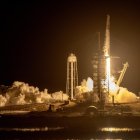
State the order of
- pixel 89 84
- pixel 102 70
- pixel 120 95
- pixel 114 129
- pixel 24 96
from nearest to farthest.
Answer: pixel 114 129 → pixel 102 70 → pixel 120 95 → pixel 24 96 → pixel 89 84

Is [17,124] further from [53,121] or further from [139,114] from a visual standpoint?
[139,114]

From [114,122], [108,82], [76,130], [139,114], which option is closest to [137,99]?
[108,82]

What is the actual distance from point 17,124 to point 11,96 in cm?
2670

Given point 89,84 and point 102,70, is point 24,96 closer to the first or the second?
point 89,84

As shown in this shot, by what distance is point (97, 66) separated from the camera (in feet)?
278

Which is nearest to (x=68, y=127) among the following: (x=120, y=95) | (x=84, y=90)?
(x=120, y=95)

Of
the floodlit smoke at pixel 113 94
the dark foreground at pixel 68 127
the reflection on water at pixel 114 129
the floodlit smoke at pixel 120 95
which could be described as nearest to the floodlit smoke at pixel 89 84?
the floodlit smoke at pixel 113 94

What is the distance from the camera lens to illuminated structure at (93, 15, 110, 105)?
83812 millimetres

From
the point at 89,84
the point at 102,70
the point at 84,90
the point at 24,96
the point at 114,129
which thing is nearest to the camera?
the point at 114,129

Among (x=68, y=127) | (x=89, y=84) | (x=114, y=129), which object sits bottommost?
(x=114, y=129)

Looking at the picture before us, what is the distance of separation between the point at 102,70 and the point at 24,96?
12529 millimetres

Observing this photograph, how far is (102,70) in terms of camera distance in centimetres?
8669

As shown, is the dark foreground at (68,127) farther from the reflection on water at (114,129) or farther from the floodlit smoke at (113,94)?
the floodlit smoke at (113,94)

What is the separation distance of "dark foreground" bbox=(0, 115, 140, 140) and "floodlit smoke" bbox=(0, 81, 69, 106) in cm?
1916
